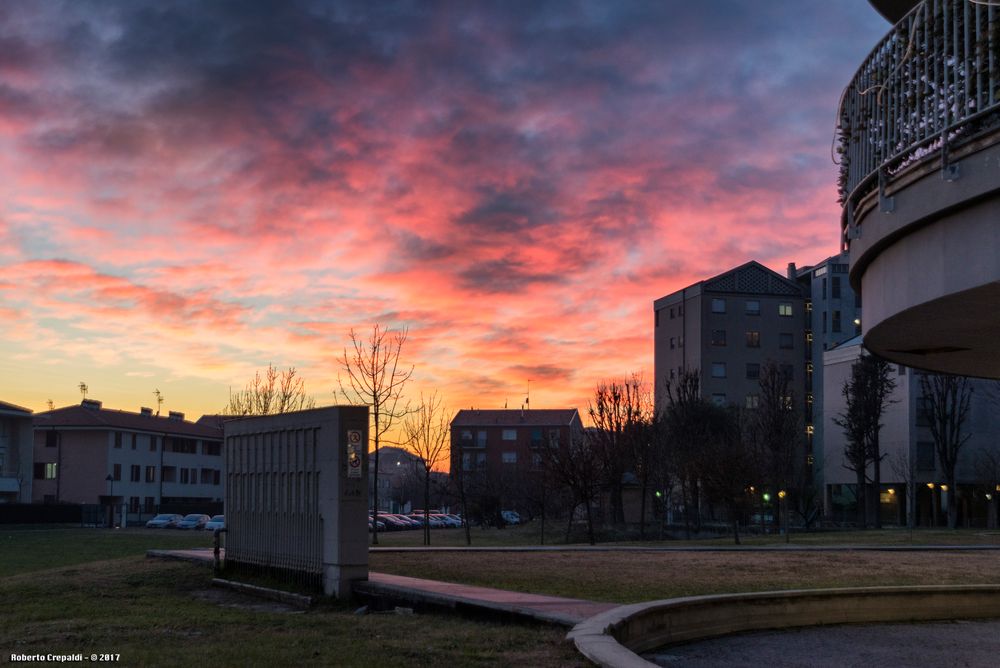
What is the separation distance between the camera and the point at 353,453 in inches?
647

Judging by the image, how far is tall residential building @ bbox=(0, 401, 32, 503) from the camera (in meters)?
81.4

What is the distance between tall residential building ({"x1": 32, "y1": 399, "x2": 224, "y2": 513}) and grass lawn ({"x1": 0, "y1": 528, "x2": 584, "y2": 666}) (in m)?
73.7

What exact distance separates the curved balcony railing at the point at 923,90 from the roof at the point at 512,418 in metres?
124

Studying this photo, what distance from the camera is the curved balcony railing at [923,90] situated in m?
7.29

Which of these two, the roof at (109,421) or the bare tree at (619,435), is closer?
the bare tree at (619,435)

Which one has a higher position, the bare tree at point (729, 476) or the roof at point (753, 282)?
the roof at point (753, 282)

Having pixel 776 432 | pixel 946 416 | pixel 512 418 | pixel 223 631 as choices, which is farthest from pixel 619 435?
pixel 512 418

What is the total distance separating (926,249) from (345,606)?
34.2 feet

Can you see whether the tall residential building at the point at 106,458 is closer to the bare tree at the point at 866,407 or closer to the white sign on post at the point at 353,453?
the bare tree at the point at 866,407

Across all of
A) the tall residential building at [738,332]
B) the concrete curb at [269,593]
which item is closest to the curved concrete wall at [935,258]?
the concrete curb at [269,593]

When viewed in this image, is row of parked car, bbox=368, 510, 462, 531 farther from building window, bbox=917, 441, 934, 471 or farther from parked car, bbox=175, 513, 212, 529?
building window, bbox=917, 441, 934, 471

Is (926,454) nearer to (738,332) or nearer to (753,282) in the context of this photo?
(738,332)

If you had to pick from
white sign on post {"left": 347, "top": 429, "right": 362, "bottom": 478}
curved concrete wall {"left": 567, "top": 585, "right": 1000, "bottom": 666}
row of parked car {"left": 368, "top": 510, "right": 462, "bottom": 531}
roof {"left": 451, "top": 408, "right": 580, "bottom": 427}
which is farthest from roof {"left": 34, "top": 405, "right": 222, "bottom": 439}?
curved concrete wall {"left": 567, "top": 585, "right": 1000, "bottom": 666}

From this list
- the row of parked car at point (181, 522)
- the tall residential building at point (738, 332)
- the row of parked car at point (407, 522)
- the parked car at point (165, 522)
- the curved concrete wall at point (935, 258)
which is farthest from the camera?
the tall residential building at point (738, 332)
